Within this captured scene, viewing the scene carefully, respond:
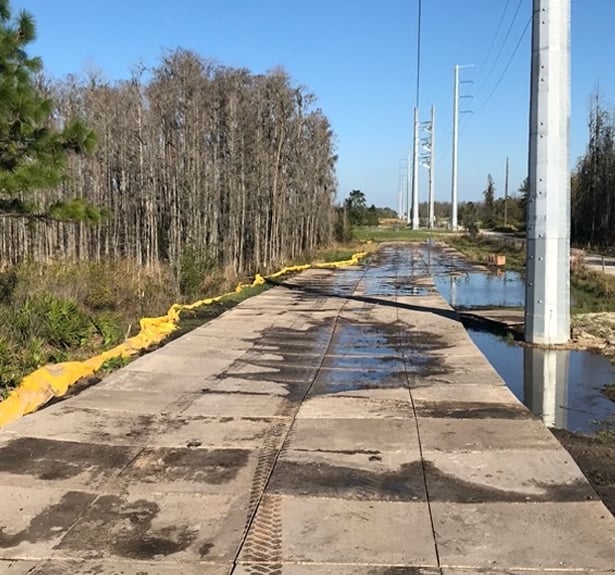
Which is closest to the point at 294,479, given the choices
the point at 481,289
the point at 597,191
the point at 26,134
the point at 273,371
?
the point at 273,371

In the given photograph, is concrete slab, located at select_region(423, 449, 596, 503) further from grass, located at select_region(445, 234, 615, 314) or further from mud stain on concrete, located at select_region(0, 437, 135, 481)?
grass, located at select_region(445, 234, 615, 314)

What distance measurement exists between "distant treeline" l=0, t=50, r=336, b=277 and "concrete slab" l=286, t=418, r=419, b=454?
11318 mm

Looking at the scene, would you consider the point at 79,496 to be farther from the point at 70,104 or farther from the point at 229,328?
the point at 70,104

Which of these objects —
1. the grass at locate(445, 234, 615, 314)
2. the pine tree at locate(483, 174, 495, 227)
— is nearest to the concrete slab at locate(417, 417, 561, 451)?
the grass at locate(445, 234, 615, 314)

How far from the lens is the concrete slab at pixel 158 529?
149 inches

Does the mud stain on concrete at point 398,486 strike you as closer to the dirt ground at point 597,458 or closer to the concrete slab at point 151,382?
the dirt ground at point 597,458

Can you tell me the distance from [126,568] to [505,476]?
2.67m

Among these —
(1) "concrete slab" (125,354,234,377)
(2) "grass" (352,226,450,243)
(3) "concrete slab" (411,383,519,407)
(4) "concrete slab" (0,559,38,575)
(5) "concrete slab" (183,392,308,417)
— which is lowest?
(4) "concrete slab" (0,559,38,575)

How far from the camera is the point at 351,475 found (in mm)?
4977

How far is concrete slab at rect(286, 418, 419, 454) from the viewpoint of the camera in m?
5.61

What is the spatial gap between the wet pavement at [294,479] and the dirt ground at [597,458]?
14 cm

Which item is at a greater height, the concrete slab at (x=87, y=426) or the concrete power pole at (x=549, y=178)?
the concrete power pole at (x=549, y=178)

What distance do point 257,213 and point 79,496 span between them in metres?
22.7

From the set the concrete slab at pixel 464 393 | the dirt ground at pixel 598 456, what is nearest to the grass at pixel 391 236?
the concrete slab at pixel 464 393
